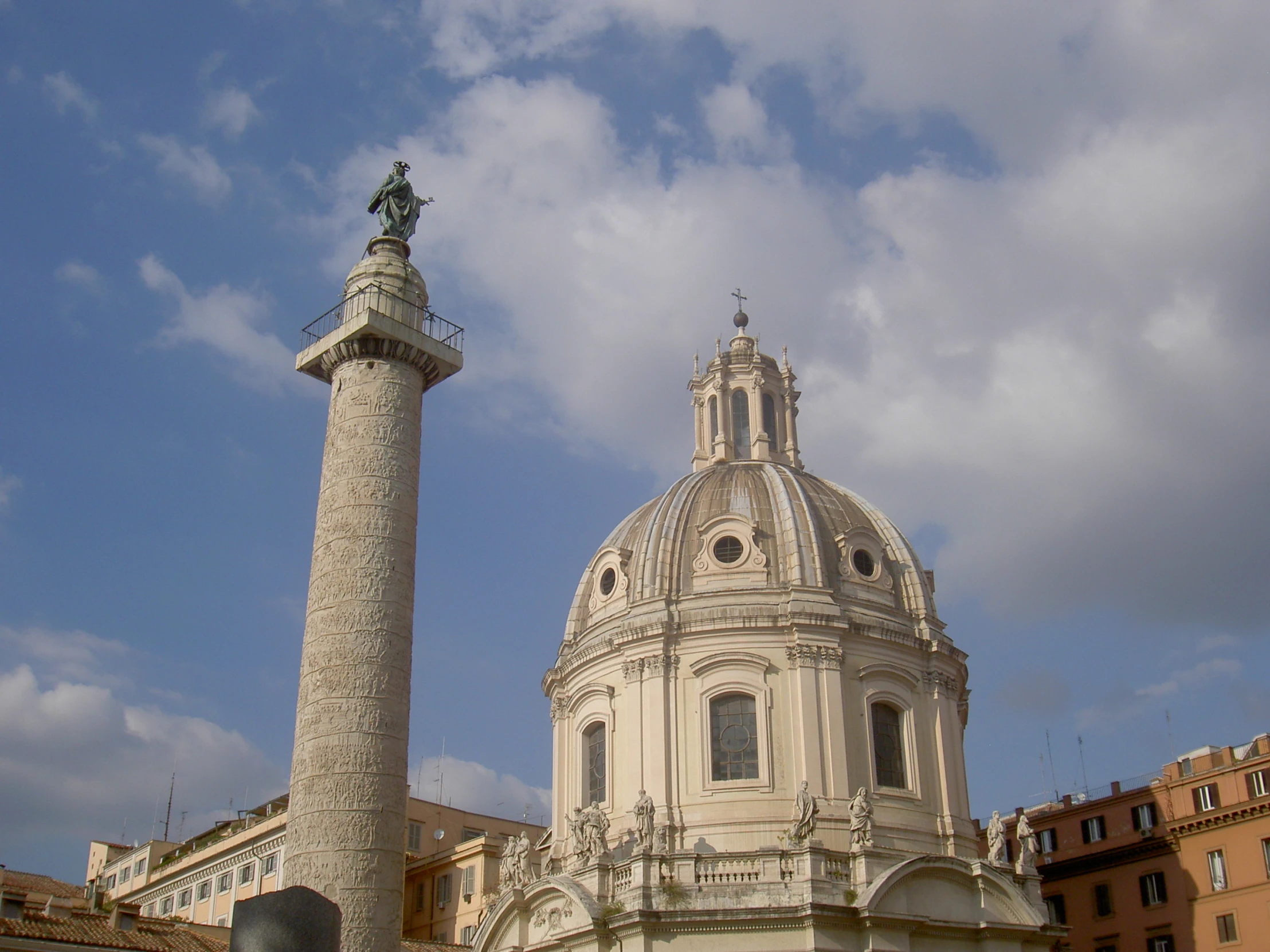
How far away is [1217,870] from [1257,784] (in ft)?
11.0

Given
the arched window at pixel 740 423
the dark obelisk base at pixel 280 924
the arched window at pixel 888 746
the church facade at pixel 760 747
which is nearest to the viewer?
the dark obelisk base at pixel 280 924

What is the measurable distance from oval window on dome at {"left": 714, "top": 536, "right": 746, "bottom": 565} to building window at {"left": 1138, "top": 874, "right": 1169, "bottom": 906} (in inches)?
792

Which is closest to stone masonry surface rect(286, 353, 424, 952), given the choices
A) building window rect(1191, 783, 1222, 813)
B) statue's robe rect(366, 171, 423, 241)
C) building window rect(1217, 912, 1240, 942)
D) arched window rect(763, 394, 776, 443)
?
statue's robe rect(366, 171, 423, 241)

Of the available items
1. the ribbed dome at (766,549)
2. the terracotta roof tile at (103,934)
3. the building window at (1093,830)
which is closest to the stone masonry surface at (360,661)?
the terracotta roof tile at (103,934)

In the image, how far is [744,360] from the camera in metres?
52.0

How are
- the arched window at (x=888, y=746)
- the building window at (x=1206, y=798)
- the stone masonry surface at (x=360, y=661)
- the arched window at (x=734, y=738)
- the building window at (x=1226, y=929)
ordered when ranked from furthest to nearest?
1. the building window at (x=1206, y=798)
2. the building window at (x=1226, y=929)
3. the arched window at (x=888, y=746)
4. the arched window at (x=734, y=738)
5. the stone masonry surface at (x=360, y=661)

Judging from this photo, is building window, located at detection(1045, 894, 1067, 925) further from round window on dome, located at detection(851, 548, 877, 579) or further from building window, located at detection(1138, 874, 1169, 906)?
round window on dome, located at detection(851, 548, 877, 579)

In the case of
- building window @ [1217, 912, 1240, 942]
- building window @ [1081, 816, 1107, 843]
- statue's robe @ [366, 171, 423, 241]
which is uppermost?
statue's robe @ [366, 171, 423, 241]

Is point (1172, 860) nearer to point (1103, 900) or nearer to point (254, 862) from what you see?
point (1103, 900)

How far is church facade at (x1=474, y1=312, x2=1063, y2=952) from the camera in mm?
35750

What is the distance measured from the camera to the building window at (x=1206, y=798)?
157 ft

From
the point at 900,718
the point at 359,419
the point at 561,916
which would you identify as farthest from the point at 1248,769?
the point at 359,419

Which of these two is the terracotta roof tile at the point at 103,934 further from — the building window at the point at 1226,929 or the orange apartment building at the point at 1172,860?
the building window at the point at 1226,929

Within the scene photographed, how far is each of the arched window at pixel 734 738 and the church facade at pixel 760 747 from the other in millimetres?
54
